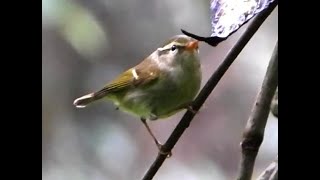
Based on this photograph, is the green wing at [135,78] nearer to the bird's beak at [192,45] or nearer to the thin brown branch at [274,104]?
the bird's beak at [192,45]

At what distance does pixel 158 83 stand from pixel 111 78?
3.2 inches

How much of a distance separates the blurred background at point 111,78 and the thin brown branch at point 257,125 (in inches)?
20.1

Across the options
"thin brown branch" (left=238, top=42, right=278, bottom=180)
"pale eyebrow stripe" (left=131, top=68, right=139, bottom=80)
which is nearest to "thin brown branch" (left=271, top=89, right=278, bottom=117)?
"thin brown branch" (left=238, top=42, right=278, bottom=180)

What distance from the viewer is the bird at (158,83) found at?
3.10 feet

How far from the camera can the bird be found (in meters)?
0.95

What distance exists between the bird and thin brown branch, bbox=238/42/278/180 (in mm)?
452

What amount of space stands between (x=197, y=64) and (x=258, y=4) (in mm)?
534

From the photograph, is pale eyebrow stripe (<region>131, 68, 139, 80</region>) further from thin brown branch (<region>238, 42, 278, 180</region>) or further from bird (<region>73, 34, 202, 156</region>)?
thin brown branch (<region>238, 42, 278, 180</region>)

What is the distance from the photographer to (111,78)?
1057 millimetres

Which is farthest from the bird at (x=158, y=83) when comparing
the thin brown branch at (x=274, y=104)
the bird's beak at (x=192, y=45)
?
the thin brown branch at (x=274, y=104)

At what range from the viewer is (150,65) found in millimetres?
1068

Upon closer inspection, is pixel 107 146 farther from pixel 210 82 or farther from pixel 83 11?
pixel 210 82
